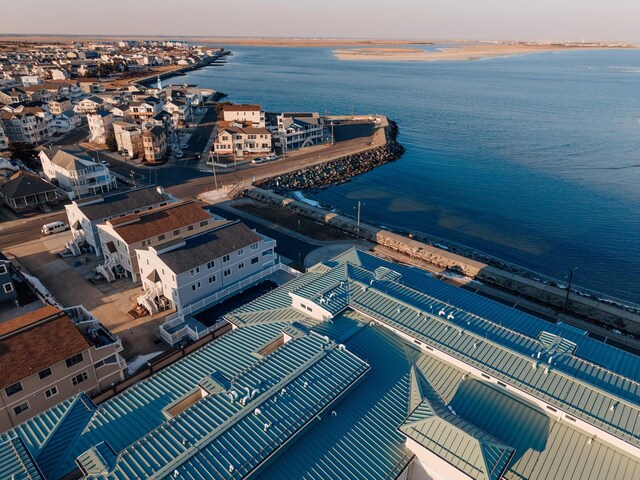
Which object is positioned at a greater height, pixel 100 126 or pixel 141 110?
pixel 141 110

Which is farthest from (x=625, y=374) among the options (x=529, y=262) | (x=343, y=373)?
(x=529, y=262)

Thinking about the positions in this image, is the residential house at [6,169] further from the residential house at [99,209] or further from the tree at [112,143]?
the residential house at [99,209]

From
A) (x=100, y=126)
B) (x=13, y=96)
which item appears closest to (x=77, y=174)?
(x=100, y=126)

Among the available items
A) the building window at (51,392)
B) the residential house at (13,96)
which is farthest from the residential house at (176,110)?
the building window at (51,392)

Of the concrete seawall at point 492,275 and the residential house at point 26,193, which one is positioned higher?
the residential house at point 26,193

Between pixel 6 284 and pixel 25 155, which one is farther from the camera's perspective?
pixel 25 155

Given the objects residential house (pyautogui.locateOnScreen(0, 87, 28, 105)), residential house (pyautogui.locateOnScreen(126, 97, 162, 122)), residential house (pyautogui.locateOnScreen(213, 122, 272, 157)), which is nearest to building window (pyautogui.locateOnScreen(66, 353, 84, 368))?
residential house (pyautogui.locateOnScreen(213, 122, 272, 157))

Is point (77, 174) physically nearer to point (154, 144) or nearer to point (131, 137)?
point (154, 144)

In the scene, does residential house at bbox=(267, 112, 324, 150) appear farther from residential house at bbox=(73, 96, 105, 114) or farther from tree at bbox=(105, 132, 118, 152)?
residential house at bbox=(73, 96, 105, 114)
